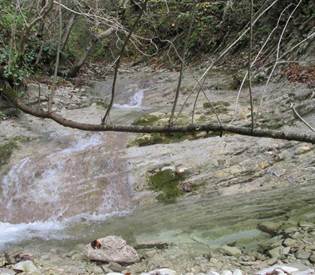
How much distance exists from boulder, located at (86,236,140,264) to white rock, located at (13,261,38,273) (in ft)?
1.57

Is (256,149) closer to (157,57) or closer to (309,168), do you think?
(309,168)

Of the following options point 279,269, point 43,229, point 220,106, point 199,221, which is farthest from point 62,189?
point 279,269

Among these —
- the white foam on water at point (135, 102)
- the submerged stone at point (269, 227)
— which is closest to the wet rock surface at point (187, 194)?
the submerged stone at point (269, 227)

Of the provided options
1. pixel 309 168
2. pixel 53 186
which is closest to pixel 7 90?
pixel 53 186

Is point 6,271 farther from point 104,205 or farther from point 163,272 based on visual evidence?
point 104,205

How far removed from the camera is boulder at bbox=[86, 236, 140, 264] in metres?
4.20

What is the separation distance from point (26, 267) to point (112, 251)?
0.74m

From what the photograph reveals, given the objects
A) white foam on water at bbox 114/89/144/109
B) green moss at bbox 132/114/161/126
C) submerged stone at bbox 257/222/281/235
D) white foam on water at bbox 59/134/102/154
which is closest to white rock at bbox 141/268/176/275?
submerged stone at bbox 257/222/281/235

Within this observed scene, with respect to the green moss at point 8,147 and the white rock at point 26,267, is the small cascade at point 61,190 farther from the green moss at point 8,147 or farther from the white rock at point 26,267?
the white rock at point 26,267

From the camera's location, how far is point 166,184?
19.7ft

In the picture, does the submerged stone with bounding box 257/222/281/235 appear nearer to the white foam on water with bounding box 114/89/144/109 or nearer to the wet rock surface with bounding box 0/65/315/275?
the wet rock surface with bounding box 0/65/315/275

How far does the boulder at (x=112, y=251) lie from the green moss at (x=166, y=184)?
1.48 metres

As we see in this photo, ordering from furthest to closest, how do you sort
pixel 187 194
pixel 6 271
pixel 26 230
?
pixel 187 194 → pixel 26 230 → pixel 6 271

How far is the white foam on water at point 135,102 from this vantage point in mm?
9750
